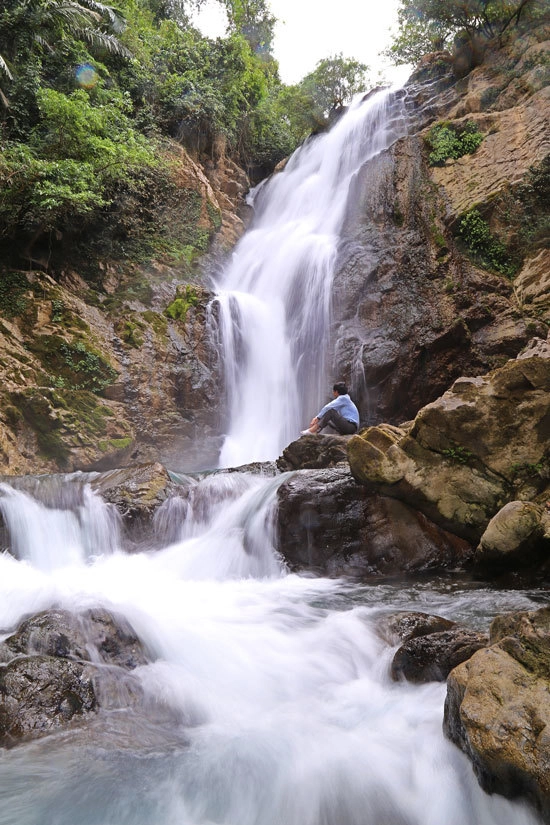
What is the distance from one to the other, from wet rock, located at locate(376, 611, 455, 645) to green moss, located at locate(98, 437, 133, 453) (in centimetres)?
723

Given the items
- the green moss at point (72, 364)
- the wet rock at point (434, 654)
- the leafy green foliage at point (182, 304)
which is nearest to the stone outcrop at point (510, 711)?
the wet rock at point (434, 654)

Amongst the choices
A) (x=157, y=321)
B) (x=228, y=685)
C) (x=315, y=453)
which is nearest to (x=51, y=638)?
(x=228, y=685)

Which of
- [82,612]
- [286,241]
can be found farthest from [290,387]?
[82,612]

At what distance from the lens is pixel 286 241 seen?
16766 millimetres

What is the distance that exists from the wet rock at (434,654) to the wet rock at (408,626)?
141 mm

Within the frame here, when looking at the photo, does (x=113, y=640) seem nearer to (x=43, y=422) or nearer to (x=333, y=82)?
(x=43, y=422)

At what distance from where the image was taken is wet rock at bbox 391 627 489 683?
358 centimetres

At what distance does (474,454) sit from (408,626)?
112 inches

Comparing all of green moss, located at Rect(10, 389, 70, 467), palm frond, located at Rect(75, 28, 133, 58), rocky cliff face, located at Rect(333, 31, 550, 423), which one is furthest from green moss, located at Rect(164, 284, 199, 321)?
palm frond, located at Rect(75, 28, 133, 58)

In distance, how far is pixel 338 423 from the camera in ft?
32.1

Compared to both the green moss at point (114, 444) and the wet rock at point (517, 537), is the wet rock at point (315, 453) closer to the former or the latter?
the wet rock at point (517, 537)

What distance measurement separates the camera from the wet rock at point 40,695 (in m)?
3.13

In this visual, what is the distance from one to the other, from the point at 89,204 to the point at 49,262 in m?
1.81

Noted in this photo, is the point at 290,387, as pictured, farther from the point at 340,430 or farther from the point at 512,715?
the point at 512,715
